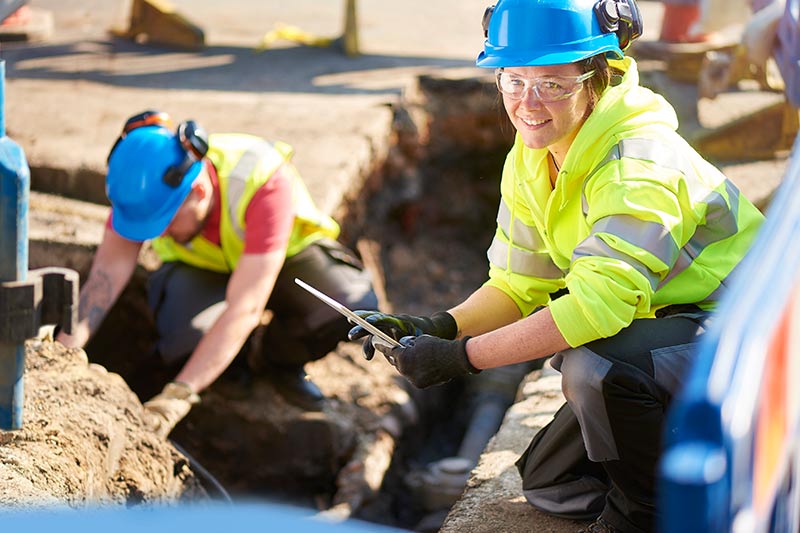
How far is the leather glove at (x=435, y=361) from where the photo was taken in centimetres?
246

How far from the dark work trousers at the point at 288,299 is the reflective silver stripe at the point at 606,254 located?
6.31 ft

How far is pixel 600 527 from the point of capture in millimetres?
2576

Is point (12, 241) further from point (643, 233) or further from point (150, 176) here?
point (643, 233)

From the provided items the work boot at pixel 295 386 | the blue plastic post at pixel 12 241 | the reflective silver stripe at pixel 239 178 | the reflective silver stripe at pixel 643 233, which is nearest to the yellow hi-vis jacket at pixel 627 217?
the reflective silver stripe at pixel 643 233

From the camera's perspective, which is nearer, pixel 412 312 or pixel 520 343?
pixel 520 343

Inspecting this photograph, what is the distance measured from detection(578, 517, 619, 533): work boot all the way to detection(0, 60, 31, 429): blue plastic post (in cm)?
144

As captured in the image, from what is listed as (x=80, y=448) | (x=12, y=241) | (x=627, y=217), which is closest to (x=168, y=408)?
(x=80, y=448)

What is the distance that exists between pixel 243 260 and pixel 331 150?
1780 millimetres

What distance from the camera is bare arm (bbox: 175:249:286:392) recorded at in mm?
3660

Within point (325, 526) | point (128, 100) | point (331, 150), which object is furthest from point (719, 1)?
point (325, 526)

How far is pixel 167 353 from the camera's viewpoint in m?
4.15

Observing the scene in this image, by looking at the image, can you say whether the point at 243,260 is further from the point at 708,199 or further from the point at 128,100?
the point at 128,100

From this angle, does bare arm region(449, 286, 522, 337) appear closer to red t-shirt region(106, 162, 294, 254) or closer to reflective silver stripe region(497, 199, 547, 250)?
reflective silver stripe region(497, 199, 547, 250)

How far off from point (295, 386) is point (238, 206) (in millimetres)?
1061
